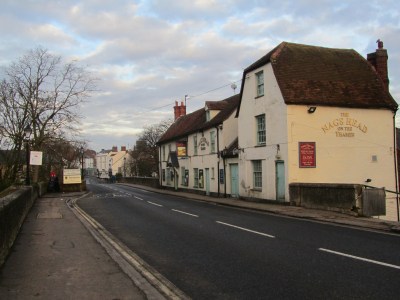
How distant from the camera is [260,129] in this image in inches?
1016

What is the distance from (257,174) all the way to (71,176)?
21.5m

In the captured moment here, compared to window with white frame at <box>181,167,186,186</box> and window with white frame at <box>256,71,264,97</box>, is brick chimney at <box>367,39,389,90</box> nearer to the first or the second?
window with white frame at <box>256,71,264,97</box>

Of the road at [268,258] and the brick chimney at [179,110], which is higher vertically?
the brick chimney at [179,110]

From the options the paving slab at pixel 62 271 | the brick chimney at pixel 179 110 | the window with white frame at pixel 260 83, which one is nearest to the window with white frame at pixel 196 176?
the window with white frame at pixel 260 83

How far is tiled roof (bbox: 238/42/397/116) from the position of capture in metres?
23.1

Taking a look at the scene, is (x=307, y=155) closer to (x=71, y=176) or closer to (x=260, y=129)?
(x=260, y=129)

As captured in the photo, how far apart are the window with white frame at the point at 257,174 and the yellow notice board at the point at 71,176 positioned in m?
20.9

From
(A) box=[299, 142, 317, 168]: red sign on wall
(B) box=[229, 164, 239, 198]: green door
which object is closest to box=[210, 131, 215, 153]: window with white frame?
(B) box=[229, 164, 239, 198]: green door

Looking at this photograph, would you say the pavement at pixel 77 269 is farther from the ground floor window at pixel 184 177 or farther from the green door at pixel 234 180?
the ground floor window at pixel 184 177

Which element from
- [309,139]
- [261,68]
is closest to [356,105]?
[309,139]

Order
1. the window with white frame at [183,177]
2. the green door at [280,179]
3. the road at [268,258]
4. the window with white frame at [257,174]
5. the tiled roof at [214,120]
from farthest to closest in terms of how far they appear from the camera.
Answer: the window with white frame at [183,177]
the tiled roof at [214,120]
the window with white frame at [257,174]
the green door at [280,179]
the road at [268,258]

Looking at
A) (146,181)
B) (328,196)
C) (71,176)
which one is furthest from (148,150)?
(328,196)

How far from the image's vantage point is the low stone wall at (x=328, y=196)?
17.0 metres

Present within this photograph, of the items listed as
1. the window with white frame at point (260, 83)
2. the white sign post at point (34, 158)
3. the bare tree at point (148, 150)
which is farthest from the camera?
the bare tree at point (148, 150)
